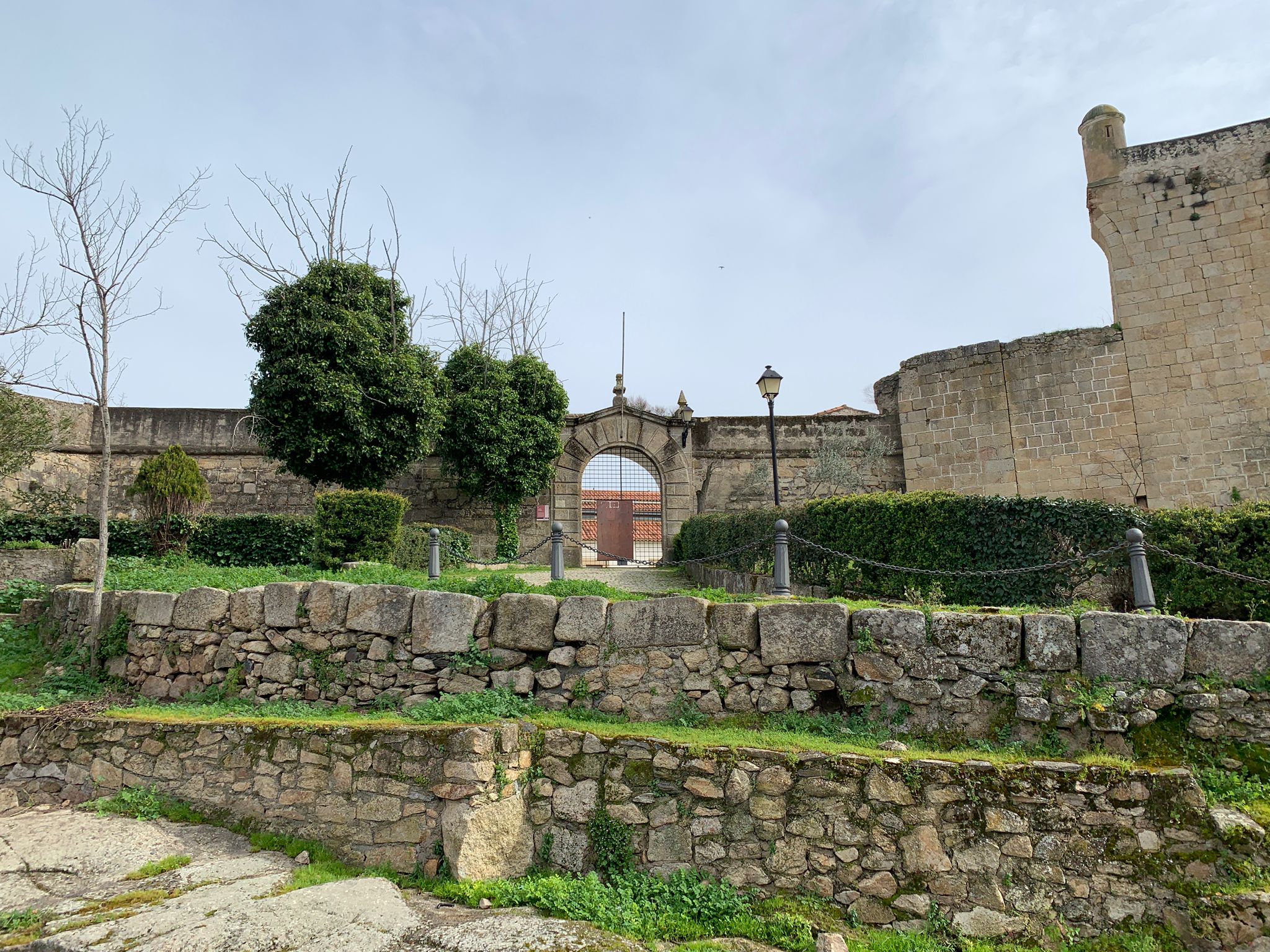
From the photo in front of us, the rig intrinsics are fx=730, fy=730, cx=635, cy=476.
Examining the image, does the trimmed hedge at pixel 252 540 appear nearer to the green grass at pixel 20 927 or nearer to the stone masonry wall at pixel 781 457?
the green grass at pixel 20 927

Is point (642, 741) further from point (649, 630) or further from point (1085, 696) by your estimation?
point (1085, 696)

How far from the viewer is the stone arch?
54.1 feet

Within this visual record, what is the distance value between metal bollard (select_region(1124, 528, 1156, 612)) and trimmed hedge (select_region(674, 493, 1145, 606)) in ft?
2.31

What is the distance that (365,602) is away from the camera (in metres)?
6.27

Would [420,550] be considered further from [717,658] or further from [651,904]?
[651,904]

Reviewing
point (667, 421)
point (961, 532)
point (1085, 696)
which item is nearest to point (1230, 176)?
point (667, 421)

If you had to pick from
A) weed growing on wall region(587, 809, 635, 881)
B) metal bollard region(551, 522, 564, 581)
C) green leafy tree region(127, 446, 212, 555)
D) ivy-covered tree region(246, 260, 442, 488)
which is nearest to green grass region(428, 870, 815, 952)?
weed growing on wall region(587, 809, 635, 881)

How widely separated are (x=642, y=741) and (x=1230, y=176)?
16552 millimetres

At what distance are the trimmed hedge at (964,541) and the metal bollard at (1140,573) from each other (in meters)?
0.70

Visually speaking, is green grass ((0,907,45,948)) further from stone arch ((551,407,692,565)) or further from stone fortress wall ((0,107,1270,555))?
stone arch ((551,407,692,565))

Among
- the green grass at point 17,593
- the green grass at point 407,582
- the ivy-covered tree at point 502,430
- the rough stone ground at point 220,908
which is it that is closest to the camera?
the rough stone ground at point 220,908

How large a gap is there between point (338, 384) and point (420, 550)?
3.73m

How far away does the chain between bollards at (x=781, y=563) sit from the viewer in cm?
633

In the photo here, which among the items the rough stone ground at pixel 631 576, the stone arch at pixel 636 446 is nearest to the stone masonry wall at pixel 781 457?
the stone arch at pixel 636 446
